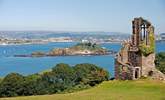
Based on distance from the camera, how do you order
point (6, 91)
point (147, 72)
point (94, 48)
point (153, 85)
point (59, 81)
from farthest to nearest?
point (94, 48) < point (59, 81) < point (6, 91) < point (147, 72) < point (153, 85)

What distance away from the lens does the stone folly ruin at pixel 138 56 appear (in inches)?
1015

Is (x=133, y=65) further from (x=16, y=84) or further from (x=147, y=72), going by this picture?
(x=16, y=84)

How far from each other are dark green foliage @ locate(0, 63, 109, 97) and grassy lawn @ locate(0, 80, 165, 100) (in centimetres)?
708

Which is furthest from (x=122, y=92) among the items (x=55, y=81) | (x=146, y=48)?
(x=55, y=81)

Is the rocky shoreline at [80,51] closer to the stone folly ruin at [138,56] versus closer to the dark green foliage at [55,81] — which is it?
the dark green foliage at [55,81]

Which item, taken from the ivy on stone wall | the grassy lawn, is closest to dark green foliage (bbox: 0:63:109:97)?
the ivy on stone wall

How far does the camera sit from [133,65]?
27.0m

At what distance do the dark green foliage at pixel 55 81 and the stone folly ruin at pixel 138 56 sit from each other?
5431 mm

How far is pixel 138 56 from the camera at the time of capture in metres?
26.5

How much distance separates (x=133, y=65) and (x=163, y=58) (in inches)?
713

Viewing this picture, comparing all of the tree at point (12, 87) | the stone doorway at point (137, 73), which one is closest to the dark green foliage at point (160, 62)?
the stone doorway at point (137, 73)

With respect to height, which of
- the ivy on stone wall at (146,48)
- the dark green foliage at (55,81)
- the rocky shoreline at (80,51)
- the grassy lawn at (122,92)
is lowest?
the rocky shoreline at (80,51)

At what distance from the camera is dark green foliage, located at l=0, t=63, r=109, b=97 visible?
32.2 m

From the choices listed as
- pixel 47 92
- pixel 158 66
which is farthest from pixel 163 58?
pixel 47 92
